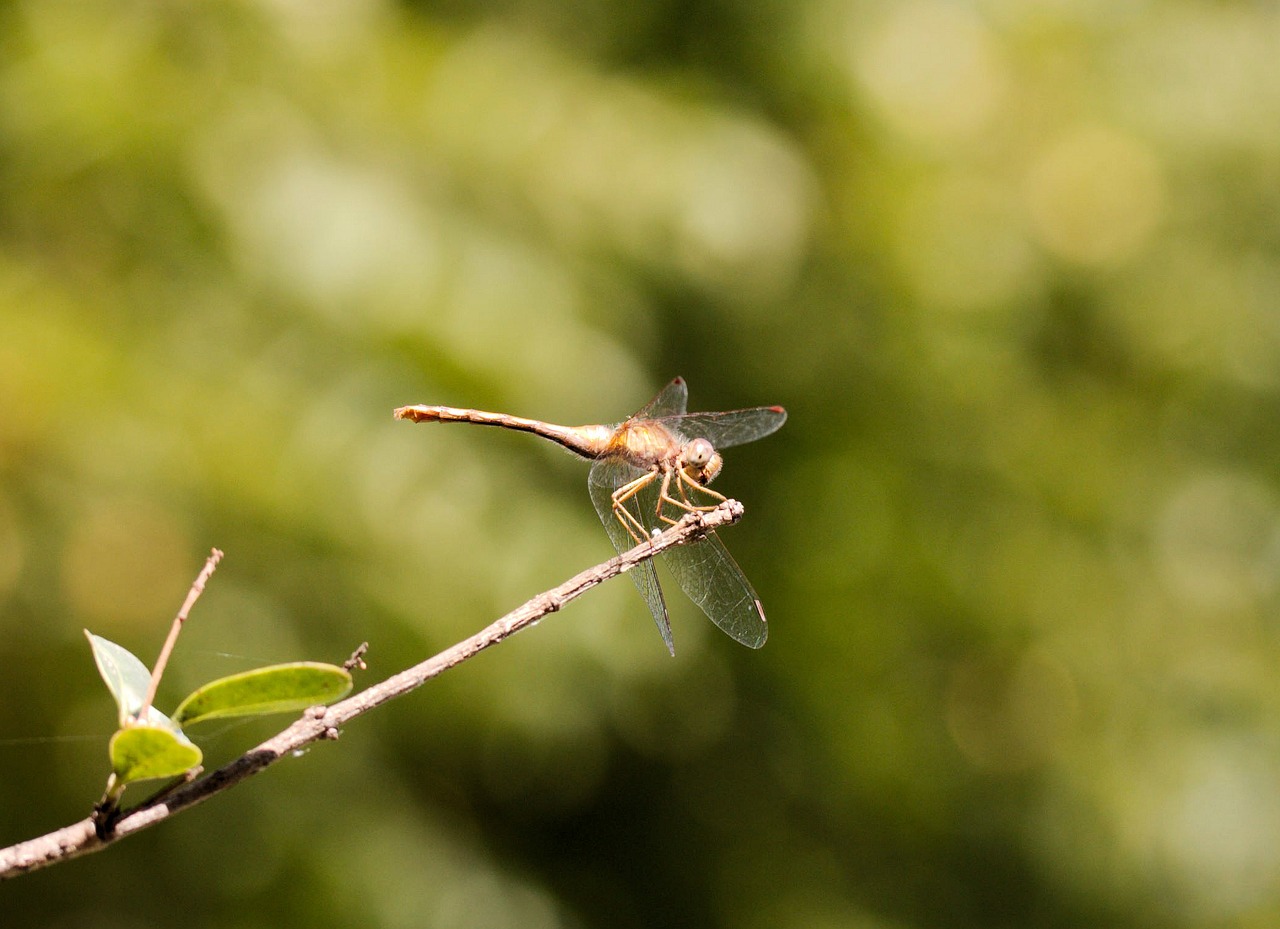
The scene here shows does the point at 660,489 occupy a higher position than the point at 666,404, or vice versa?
the point at 666,404

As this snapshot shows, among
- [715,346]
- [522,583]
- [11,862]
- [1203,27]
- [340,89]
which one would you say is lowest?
[11,862]

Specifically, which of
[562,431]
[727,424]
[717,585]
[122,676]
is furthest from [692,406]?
[122,676]

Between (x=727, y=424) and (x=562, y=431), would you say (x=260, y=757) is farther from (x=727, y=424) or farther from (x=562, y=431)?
(x=727, y=424)

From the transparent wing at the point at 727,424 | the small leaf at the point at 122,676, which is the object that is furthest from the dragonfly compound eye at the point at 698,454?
the small leaf at the point at 122,676

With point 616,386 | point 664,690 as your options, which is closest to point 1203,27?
point 616,386

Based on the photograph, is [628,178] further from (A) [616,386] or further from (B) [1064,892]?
(B) [1064,892]

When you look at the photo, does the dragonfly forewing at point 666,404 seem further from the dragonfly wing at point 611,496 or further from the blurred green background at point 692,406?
the blurred green background at point 692,406
